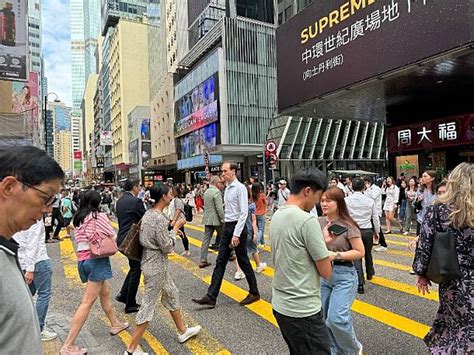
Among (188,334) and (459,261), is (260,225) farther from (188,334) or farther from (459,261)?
(459,261)

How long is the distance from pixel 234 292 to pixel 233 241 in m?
1.29

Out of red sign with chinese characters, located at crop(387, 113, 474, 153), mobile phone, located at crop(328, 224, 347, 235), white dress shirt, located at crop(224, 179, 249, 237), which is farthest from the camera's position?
red sign with chinese characters, located at crop(387, 113, 474, 153)

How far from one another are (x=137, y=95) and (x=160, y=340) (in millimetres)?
85022

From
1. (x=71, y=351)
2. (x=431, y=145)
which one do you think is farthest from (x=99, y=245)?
(x=431, y=145)

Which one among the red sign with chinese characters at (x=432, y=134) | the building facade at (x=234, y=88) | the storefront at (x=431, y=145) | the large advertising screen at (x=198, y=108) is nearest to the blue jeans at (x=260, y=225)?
the storefront at (x=431, y=145)

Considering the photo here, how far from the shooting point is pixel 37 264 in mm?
4336

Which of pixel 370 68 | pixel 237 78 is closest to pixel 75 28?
pixel 237 78

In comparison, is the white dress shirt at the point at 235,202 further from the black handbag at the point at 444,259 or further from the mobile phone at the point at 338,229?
the black handbag at the point at 444,259

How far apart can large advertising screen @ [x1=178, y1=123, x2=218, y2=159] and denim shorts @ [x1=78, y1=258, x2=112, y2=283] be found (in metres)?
33.3

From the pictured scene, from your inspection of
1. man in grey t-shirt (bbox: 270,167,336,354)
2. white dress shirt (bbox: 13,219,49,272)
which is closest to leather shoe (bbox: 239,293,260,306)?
white dress shirt (bbox: 13,219,49,272)

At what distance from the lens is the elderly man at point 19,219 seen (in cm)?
116

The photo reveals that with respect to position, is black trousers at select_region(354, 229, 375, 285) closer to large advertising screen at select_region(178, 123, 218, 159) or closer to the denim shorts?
the denim shorts

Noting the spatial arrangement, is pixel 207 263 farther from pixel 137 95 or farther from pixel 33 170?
pixel 137 95

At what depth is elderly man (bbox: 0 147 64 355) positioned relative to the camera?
1.16 metres
